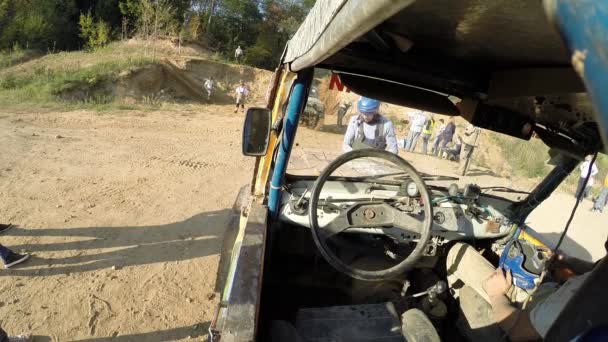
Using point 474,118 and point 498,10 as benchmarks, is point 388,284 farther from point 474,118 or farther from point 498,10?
point 498,10

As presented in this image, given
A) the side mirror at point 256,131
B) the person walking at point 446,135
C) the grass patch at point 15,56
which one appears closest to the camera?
the side mirror at point 256,131

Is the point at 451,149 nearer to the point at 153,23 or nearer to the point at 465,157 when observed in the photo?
the point at 465,157

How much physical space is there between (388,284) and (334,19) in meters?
2.09

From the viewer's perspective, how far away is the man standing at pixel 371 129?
4.06m

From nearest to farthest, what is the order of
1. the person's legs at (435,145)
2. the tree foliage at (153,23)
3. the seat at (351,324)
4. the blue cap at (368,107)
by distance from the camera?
the seat at (351,324)
the blue cap at (368,107)
the person's legs at (435,145)
the tree foliage at (153,23)

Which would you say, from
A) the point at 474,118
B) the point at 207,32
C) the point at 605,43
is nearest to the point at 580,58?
the point at 605,43

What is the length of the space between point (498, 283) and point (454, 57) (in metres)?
1.33

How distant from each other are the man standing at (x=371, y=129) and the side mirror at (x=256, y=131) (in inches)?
67.3

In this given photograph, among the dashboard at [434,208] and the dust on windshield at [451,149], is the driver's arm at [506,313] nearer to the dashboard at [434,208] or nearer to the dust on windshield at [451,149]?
the dashboard at [434,208]

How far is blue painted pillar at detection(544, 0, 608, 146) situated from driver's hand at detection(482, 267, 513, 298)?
2.15 meters

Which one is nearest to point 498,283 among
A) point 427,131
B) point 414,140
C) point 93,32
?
point 414,140

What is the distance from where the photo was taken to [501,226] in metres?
2.84

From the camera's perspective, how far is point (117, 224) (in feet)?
18.7

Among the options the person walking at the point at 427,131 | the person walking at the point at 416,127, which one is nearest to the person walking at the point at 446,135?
the person walking at the point at 427,131
